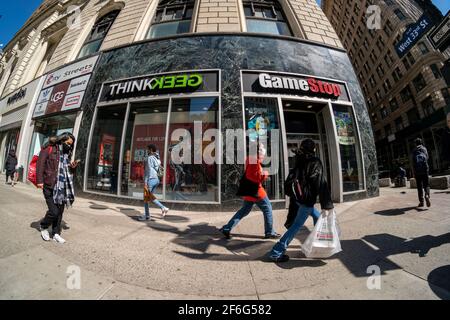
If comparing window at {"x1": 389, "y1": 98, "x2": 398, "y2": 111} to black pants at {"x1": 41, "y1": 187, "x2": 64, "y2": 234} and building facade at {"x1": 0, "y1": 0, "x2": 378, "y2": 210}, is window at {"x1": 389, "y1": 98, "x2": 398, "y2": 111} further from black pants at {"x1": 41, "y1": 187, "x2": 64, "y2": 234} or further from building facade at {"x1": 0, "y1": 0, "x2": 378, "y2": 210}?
black pants at {"x1": 41, "y1": 187, "x2": 64, "y2": 234}

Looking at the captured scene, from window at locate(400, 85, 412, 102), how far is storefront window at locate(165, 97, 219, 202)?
2927 centimetres

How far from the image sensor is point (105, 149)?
806 cm

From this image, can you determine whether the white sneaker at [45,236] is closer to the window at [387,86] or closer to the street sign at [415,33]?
the street sign at [415,33]

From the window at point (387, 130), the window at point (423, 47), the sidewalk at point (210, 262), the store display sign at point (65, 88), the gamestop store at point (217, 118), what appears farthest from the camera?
the window at point (387, 130)

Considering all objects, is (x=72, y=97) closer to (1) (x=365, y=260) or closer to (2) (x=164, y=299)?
(2) (x=164, y=299)

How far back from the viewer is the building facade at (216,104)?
6.84 meters

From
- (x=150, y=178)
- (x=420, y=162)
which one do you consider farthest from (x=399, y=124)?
(x=150, y=178)

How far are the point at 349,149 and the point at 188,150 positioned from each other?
20.1 ft

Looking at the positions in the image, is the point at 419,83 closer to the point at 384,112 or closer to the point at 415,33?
the point at 384,112

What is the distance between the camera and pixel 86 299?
2.07 metres

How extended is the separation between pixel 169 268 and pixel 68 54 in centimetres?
1313

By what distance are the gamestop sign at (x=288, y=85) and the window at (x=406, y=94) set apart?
25.3 metres

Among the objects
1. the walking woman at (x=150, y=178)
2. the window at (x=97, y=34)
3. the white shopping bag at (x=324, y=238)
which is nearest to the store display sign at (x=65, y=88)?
the window at (x=97, y=34)

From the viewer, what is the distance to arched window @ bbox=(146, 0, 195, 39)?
9.02 m
